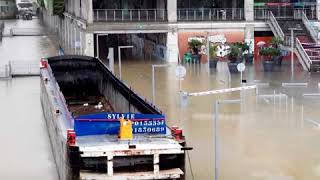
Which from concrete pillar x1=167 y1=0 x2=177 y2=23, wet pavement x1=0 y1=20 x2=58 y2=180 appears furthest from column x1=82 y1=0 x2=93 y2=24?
wet pavement x1=0 y1=20 x2=58 y2=180

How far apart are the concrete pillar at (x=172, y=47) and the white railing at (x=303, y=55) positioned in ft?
25.9

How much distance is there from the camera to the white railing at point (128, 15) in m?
44.5

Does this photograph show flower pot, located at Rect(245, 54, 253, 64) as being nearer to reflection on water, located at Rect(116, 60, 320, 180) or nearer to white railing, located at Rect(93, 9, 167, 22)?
reflection on water, located at Rect(116, 60, 320, 180)

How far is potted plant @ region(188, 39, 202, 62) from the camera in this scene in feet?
140

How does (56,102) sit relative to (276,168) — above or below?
above

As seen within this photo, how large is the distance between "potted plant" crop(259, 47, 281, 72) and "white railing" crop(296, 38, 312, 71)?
1.17 m

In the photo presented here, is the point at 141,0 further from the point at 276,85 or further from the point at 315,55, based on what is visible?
the point at 276,85

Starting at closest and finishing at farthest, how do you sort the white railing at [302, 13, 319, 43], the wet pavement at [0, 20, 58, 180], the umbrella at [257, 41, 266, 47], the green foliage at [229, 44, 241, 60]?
the wet pavement at [0, 20, 58, 180] → the green foliage at [229, 44, 241, 60] → the white railing at [302, 13, 319, 43] → the umbrella at [257, 41, 266, 47]

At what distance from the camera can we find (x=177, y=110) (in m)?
25.8

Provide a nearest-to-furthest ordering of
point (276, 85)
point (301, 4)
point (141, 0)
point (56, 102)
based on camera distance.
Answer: point (56, 102)
point (276, 85)
point (301, 4)
point (141, 0)

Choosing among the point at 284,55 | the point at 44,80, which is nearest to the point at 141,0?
the point at 284,55

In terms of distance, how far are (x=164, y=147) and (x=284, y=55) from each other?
29619 mm

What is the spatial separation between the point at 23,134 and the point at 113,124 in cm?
750

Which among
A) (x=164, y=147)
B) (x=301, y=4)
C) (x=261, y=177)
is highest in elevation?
(x=301, y=4)
